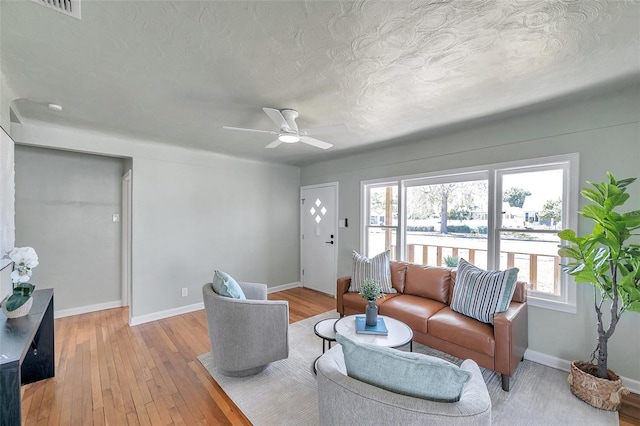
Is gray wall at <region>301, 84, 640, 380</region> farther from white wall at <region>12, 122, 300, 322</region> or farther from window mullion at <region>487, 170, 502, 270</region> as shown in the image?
white wall at <region>12, 122, 300, 322</region>

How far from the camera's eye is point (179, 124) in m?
2.95

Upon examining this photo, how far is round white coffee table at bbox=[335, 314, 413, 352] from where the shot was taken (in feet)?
6.81

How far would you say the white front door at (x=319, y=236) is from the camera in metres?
4.81

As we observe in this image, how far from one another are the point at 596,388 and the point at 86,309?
18.7ft

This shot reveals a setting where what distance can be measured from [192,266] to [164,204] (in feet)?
3.30

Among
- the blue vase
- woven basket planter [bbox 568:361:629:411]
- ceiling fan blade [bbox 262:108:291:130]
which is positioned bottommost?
woven basket planter [bbox 568:361:629:411]

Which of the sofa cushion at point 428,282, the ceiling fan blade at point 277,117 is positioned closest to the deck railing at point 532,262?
the sofa cushion at point 428,282

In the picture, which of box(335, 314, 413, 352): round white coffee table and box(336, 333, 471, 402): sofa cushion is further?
box(335, 314, 413, 352): round white coffee table

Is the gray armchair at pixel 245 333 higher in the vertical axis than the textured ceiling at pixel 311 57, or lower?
lower

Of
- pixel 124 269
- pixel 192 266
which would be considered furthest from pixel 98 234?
pixel 192 266

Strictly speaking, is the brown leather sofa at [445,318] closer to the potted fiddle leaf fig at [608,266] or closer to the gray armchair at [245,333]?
the potted fiddle leaf fig at [608,266]

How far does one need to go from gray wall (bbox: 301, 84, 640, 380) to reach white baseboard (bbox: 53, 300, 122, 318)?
16.4 feet

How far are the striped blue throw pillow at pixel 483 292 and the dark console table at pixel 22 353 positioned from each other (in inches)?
123

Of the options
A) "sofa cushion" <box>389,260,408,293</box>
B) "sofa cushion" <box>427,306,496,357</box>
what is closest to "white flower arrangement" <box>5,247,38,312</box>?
"sofa cushion" <box>427,306,496,357</box>
